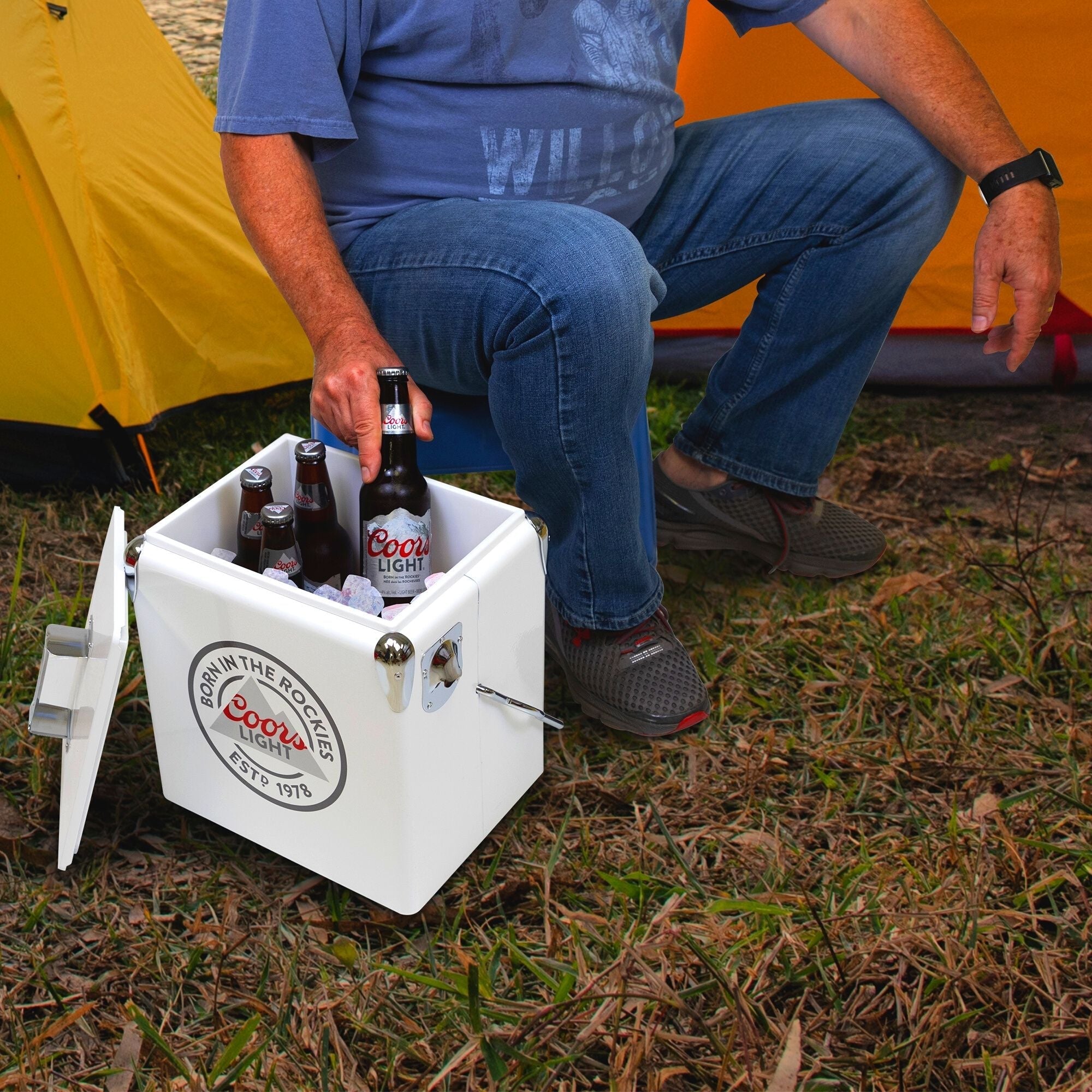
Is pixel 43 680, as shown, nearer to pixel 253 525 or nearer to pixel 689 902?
pixel 253 525

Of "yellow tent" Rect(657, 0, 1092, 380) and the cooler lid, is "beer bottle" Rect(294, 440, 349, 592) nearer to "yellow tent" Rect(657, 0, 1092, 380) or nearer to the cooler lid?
the cooler lid

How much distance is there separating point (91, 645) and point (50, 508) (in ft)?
2.85

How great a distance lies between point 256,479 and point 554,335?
369 millimetres

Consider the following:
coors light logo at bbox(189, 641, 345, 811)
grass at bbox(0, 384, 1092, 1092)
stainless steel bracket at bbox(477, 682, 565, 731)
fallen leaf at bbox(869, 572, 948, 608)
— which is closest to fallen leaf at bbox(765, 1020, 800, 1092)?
grass at bbox(0, 384, 1092, 1092)

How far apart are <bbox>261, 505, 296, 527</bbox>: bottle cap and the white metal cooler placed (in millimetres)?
78

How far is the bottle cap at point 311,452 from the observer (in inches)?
48.9

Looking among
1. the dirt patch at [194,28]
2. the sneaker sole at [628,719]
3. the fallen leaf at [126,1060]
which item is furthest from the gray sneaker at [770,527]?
the dirt patch at [194,28]

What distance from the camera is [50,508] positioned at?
1968 millimetres

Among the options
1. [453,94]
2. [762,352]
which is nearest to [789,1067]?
[762,352]

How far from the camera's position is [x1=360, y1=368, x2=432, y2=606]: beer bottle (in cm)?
122

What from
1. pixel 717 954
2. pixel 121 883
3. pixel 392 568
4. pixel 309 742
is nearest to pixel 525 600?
pixel 392 568

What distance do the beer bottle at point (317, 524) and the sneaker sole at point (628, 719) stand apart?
365 millimetres

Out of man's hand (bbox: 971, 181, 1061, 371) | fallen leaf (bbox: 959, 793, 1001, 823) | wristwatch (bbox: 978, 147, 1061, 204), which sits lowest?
fallen leaf (bbox: 959, 793, 1001, 823)

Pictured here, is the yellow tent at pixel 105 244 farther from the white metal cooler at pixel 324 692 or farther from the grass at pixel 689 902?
the white metal cooler at pixel 324 692
